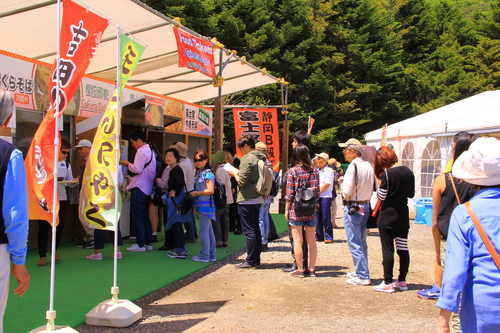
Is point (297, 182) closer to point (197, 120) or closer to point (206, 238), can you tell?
point (206, 238)

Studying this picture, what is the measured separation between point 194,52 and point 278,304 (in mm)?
4115

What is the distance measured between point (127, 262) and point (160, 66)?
4.65 meters

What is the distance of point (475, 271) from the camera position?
2203 millimetres

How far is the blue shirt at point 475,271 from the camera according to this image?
7.00 feet

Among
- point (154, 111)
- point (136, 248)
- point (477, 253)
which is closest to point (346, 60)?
point (154, 111)

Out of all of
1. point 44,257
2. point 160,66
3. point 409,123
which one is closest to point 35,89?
point 44,257

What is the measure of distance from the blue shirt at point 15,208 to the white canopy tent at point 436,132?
10796mm

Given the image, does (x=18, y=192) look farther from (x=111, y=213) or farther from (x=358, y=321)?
(x=358, y=321)

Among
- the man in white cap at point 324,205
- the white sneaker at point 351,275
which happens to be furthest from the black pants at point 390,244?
the man in white cap at point 324,205

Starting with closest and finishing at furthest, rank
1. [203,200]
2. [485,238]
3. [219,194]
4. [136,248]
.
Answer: [485,238], [203,200], [219,194], [136,248]

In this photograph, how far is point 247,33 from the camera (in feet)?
104

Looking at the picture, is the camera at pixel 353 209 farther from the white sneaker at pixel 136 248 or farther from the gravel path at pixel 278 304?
the white sneaker at pixel 136 248

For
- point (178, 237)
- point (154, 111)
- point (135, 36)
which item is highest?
point (135, 36)

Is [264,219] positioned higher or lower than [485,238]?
lower
